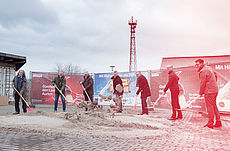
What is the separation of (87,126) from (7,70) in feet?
49.1

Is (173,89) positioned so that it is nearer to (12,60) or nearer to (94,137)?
(94,137)

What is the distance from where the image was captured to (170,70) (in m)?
8.52

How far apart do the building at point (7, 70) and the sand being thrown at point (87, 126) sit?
41.0 feet

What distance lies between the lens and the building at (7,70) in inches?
696

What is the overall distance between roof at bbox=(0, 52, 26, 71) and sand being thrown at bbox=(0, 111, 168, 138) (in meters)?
12.5

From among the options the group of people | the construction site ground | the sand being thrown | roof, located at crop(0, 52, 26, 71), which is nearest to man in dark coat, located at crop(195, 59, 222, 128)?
the group of people

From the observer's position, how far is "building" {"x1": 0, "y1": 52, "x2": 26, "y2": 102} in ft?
58.0

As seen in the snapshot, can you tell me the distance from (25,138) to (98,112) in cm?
342

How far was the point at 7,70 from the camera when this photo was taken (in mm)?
18359

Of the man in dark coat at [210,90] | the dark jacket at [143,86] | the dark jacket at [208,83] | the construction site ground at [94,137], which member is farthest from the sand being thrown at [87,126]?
the dark jacket at [143,86]

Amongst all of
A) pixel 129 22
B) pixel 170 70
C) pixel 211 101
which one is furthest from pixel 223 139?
pixel 129 22

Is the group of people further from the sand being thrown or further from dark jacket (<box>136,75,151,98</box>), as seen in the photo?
the sand being thrown

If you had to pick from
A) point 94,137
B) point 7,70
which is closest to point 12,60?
point 7,70

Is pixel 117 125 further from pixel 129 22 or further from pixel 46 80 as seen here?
pixel 129 22
